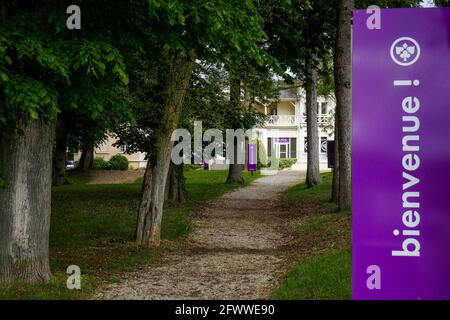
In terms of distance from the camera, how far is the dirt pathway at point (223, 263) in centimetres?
894

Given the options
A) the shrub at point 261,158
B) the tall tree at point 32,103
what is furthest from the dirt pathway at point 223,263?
the shrub at point 261,158

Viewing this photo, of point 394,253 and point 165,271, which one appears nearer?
point 394,253

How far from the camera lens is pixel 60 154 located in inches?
1282

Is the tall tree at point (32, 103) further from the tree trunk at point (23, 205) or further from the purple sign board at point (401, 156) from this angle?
the purple sign board at point (401, 156)

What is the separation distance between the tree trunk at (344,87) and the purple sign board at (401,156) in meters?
12.6

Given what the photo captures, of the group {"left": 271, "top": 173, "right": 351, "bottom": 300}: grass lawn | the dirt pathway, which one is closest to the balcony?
{"left": 271, "top": 173, "right": 351, "bottom": 300}: grass lawn

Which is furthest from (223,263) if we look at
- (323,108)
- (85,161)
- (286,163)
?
(323,108)

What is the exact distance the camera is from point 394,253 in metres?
4.57

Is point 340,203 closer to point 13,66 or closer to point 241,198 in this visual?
point 241,198

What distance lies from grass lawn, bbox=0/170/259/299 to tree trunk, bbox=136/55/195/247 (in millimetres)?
367

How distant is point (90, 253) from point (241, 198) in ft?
46.7

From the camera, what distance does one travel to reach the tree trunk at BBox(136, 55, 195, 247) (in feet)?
43.7

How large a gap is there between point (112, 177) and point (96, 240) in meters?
29.3
